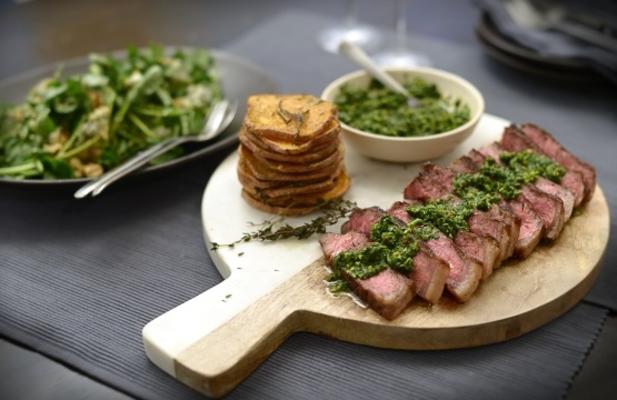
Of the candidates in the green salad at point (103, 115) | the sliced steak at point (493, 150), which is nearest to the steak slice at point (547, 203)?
the sliced steak at point (493, 150)

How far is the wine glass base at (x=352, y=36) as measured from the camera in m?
4.57

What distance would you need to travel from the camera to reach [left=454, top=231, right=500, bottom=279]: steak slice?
2.43m

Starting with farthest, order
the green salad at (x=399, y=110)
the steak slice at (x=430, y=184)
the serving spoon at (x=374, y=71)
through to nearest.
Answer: the serving spoon at (x=374, y=71)
the green salad at (x=399, y=110)
the steak slice at (x=430, y=184)

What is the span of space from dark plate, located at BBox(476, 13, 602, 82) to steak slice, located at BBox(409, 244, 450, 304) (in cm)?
191

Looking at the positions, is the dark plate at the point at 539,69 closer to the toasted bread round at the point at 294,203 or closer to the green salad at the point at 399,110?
the green salad at the point at 399,110

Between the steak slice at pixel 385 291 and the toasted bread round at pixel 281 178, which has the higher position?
the toasted bread round at pixel 281 178

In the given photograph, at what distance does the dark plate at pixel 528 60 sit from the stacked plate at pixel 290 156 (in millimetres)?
1514

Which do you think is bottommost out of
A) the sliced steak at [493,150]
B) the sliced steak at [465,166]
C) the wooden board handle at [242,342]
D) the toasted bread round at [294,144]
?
the wooden board handle at [242,342]

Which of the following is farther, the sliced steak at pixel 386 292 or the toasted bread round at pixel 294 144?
the toasted bread round at pixel 294 144

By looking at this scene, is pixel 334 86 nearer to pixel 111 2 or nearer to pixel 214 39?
pixel 214 39

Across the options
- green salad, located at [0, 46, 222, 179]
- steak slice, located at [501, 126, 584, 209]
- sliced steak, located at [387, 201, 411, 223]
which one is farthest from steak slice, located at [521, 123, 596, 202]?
green salad, located at [0, 46, 222, 179]

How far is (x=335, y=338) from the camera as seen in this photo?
7.95 feet

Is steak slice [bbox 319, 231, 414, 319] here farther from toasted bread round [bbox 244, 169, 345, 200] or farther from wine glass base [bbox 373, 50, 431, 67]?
wine glass base [bbox 373, 50, 431, 67]

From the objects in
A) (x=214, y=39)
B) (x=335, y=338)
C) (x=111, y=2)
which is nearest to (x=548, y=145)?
(x=335, y=338)
